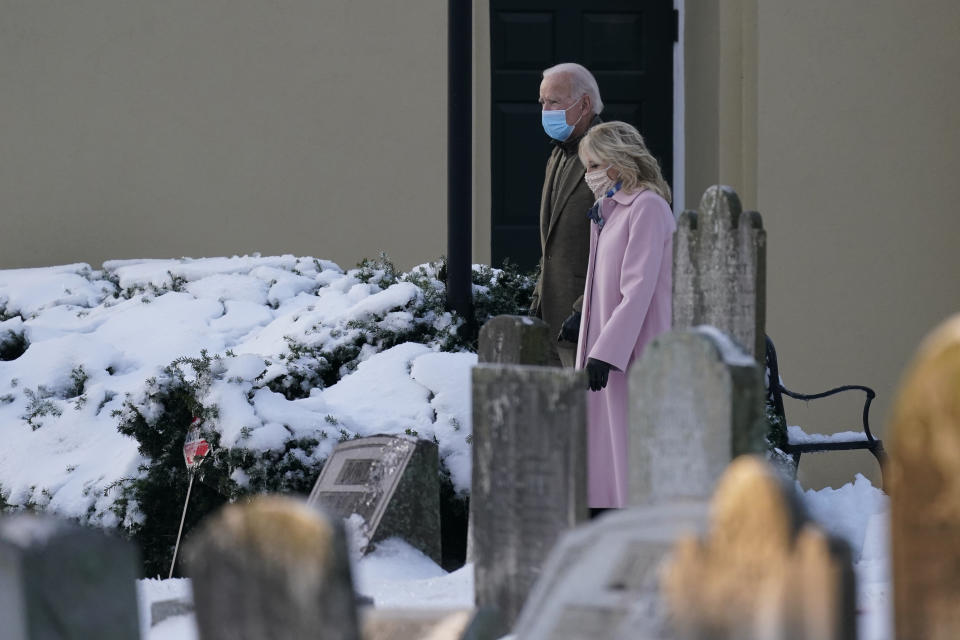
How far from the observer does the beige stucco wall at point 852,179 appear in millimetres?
7672

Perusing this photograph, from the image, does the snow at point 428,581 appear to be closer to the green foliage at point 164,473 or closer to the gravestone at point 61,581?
the green foliage at point 164,473

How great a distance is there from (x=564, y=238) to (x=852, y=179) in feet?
10.3

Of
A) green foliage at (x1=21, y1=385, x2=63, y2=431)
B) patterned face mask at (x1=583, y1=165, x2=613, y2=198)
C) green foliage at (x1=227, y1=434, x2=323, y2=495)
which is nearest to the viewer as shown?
patterned face mask at (x1=583, y1=165, x2=613, y2=198)

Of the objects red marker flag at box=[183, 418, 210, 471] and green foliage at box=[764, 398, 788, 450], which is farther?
green foliage at box=[764, 398, 788, 450]

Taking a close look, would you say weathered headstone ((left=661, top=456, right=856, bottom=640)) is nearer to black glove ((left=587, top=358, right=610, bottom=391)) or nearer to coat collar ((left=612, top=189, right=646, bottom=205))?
black glove ((left=587, top=358, right=610, bottom=391))

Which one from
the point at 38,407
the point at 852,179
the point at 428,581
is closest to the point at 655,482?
the point at 428,581

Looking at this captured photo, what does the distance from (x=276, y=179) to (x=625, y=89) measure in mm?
2022

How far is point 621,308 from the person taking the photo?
14.4ft

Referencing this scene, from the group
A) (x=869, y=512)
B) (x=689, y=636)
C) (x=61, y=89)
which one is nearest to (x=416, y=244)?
(x=61, y=89)

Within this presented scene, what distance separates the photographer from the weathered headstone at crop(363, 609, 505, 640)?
9.74ft

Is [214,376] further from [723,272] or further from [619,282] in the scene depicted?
[723,272]

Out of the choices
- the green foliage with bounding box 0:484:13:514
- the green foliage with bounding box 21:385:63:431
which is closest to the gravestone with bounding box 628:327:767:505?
the green foliage with bounding box 0:484:13:514

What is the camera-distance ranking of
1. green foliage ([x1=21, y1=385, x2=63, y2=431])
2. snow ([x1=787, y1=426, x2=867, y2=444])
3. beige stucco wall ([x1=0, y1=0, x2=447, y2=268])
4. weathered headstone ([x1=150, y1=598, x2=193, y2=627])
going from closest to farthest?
weathered headstone ([x1=150, y1=598, x2=193, y2=627]), snow ([x1=787, y1=426, x2=867, y2=444]), green foliage ([x1=21, y1=385, x2=63, y2=431]), beige stucco wall ([x1=0, y1=0, x2=447, y2=268])

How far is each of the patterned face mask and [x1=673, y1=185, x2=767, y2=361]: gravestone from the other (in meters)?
0.26
